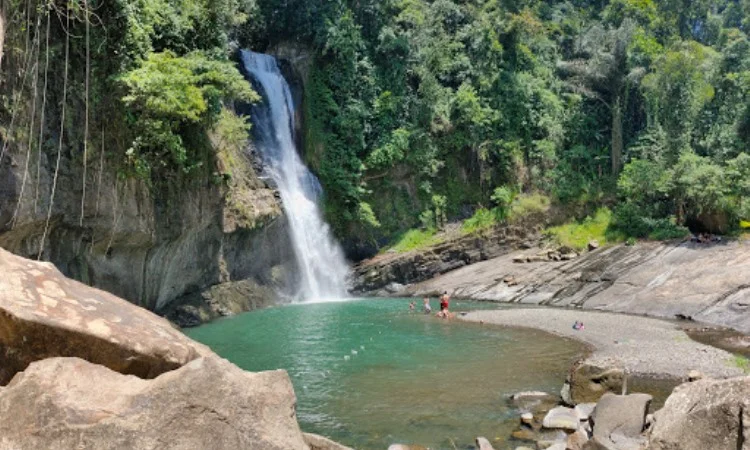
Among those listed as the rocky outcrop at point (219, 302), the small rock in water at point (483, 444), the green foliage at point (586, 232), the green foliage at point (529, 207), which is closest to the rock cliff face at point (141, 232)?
the rocky outcrop at point (219, 302)

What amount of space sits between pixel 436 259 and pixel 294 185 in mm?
9793

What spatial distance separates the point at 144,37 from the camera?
20125 millimetres

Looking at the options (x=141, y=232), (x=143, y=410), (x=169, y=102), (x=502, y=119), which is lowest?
(x=143, y=410)

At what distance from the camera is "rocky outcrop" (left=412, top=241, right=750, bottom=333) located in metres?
24.5

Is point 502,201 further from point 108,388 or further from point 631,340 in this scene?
point 108,388

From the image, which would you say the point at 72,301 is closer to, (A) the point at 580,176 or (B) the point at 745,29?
(A) the point at 580,176

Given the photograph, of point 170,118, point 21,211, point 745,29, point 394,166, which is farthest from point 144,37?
point 745,29

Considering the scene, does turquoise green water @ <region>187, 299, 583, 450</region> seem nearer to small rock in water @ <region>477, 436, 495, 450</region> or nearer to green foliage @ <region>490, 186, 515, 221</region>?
small rock in water @ <region>477, 436, 495, 450</region>

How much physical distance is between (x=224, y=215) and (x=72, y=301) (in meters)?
21.7

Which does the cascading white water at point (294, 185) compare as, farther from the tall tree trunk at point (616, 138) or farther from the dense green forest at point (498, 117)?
the tall tree trunk at point (616, 138)

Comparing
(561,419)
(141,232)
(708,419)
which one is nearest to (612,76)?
(141,232)

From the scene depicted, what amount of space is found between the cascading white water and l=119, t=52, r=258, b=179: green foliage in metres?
10.5

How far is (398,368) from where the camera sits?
16.2m

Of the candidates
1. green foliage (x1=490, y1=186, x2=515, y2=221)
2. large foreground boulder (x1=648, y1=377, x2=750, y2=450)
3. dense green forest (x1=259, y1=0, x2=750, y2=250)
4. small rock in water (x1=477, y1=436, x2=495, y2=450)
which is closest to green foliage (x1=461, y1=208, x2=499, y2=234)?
green foliage (x1=490, y1=186, x2=515, y2=221)
